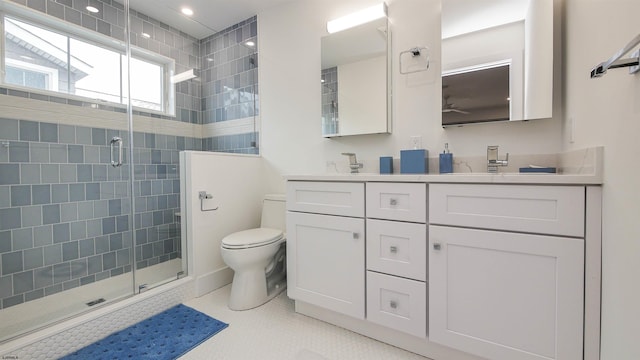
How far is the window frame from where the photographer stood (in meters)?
1.72

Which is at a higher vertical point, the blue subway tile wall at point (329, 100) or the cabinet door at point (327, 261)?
the blue subway tile wall at point (329, 100)

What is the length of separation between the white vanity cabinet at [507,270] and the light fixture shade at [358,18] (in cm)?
135

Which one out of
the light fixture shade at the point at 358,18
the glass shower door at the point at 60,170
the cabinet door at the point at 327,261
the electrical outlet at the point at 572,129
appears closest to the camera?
the electrical outlet at the point at 572,129

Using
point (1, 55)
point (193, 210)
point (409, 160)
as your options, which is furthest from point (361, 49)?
point (1, 55)

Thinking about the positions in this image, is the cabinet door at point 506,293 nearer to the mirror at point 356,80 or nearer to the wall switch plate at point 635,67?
the wall switch plate at point 635,67

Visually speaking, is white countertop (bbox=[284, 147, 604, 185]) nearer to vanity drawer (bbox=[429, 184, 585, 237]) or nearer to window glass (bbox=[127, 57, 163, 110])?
vanity drawer (bbox=[429, 184, 585, 237])

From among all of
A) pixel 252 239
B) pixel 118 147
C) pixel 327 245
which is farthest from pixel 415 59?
pixel 118 147

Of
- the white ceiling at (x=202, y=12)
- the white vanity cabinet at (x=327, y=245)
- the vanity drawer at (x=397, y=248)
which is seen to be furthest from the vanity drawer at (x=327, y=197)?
the white ceiling at (x=202, y=12)

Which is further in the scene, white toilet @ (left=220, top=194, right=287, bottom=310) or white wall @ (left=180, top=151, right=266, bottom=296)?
white wall @ (left=180, top=151, right=266, bottom=296)

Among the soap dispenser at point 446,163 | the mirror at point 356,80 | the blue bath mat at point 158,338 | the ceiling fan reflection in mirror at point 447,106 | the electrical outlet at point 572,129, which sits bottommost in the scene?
the blue bath mat at point 158,338

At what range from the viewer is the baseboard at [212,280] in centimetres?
199

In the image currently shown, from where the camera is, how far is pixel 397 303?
131 cm

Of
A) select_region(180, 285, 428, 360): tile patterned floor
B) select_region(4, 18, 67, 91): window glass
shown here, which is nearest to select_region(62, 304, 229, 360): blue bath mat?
select_region(180, 285, 428, 360): tile patterned floor

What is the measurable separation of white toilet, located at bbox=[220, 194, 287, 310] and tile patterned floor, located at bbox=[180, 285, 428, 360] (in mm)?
93
